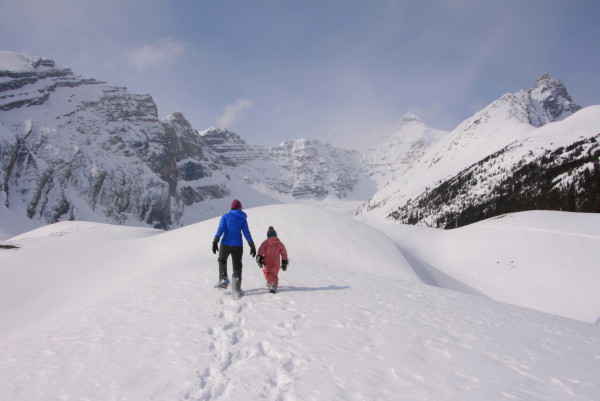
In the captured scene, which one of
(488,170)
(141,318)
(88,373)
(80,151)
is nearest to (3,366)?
(88,373)

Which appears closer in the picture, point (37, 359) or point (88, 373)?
point (88, 373)

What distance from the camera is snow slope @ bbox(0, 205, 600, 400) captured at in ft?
16.5

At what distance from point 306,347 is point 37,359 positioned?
4.74 m

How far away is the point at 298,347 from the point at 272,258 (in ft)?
15.5

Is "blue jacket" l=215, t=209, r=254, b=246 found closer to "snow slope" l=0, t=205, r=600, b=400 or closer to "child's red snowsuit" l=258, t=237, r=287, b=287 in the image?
"child's red snowsuit" l=258, t=237, r=287, b=287

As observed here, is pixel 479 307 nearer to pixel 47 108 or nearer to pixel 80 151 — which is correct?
pixel 80 151

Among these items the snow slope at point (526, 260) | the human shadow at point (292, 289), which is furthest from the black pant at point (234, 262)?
the snow slope at point (526, 260)

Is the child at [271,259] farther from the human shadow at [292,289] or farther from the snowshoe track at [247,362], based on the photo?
the snowshoe track at [247,362]

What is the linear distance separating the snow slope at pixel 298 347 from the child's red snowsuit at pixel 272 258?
23.1 inches

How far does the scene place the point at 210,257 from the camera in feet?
59.8

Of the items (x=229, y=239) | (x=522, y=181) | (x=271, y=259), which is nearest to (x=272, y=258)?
(x=271, y=259)

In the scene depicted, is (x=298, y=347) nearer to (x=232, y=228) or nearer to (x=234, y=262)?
(x=234, y=262)

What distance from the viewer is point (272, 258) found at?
A: 11.0 m

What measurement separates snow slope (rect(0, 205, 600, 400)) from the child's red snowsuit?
0.59 meters
